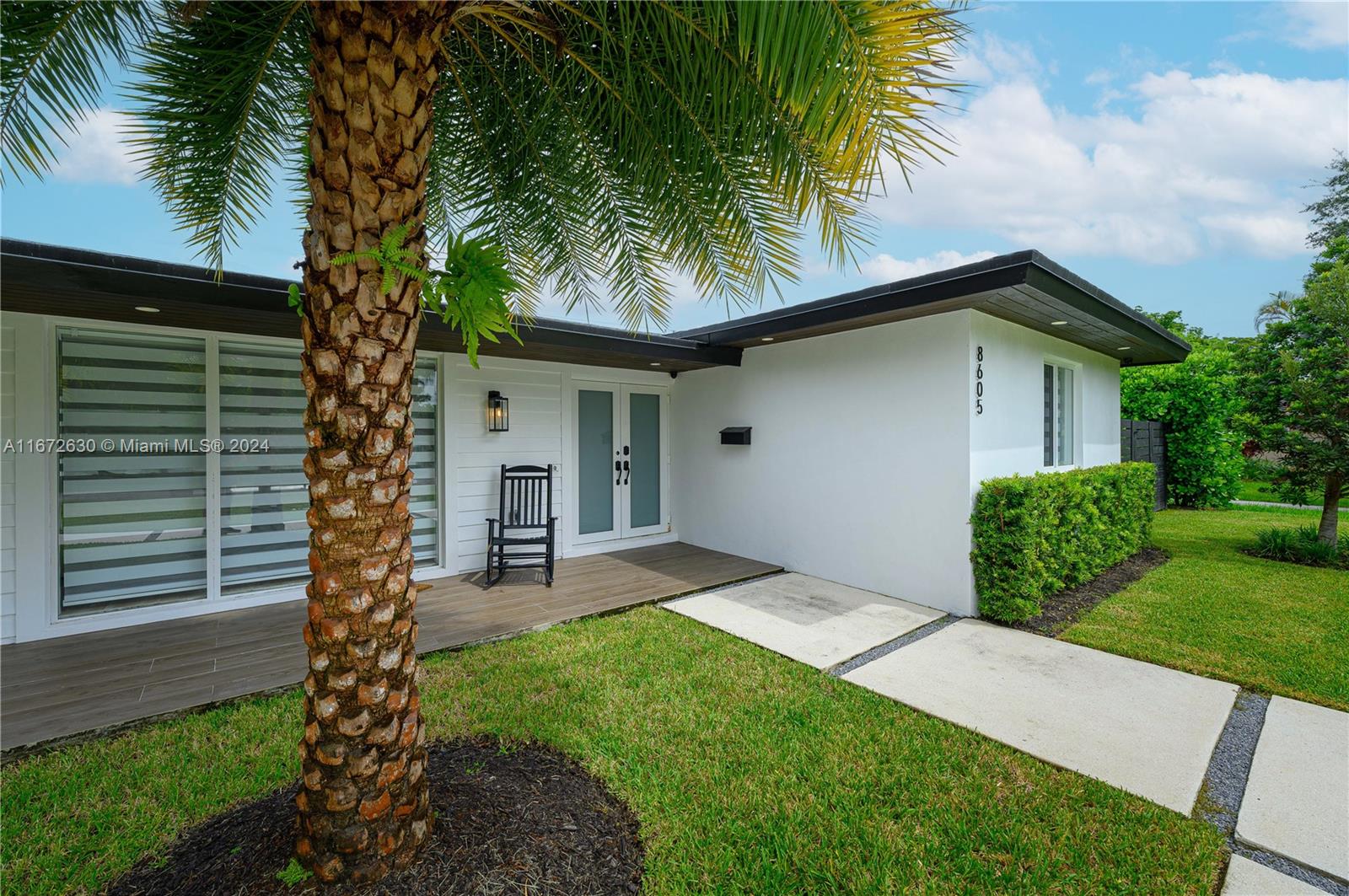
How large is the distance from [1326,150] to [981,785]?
25.2 meters

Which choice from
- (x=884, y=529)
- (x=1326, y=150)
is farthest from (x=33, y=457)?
(x=1326, y=150)

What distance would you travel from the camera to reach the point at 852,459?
5.75m

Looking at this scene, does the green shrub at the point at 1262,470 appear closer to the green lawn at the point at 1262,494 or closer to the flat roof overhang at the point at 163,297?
the green lawn at the point at 1262,494

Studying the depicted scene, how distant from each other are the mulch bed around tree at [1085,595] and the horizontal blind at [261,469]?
21.6 ft

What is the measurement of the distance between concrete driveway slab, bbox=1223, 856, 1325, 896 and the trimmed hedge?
2599 mm

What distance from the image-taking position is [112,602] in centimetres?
452

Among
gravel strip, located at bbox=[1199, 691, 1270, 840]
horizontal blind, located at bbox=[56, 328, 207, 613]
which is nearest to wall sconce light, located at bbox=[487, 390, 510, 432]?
horizontal blind, located at bbox=[56, 328, 207, 613]

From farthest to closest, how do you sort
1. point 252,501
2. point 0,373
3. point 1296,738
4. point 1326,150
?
point 1326,150 < point 252,501 < point 0,373 < point 1296,738

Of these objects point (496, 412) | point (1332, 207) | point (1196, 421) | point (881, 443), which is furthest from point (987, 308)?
point (1332, 207)

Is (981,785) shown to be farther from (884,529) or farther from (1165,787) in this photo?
(884,529)

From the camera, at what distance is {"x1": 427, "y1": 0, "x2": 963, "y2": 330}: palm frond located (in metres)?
1.65

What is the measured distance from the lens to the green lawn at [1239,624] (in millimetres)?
3674

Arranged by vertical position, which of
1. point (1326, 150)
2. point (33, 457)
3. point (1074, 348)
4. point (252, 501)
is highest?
point (1326, 150)

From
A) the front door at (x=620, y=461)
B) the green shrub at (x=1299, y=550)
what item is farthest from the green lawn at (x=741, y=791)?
the green shrub at (x=1299, y=550)
